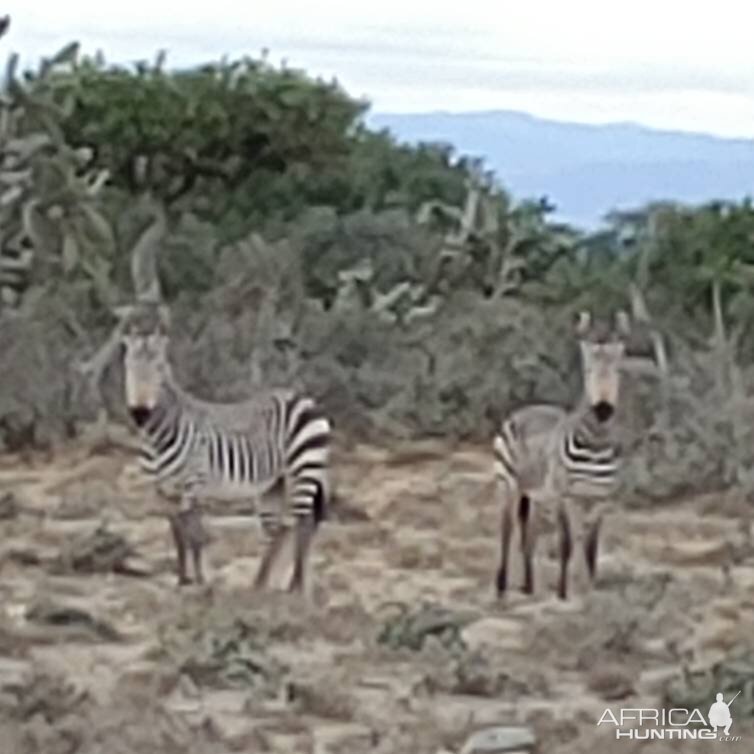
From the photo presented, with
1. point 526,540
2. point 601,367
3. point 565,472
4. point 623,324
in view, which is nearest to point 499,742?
point 526,540

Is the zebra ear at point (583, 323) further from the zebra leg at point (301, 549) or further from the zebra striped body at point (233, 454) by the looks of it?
the zebra leg at point (301, 549)

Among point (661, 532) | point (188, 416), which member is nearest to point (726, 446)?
point (661, 532)

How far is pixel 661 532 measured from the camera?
21.5ft

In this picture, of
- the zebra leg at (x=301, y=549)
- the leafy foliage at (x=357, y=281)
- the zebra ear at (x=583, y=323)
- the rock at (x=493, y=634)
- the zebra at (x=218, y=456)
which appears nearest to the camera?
the rock at (x=493, y=634)

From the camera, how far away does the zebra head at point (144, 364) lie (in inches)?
247

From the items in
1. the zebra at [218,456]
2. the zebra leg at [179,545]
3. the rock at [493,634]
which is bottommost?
the rock at [493,634]

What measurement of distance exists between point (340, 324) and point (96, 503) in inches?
39.3

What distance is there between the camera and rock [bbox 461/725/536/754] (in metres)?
5.36

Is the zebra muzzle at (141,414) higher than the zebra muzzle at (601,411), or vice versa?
the zebra muzzle at (601,411)

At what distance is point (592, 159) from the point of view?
7172 millimetres

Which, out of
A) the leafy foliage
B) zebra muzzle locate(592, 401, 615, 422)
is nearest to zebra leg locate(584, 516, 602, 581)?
zebra muzzle locate(592, 401, 615, 422)

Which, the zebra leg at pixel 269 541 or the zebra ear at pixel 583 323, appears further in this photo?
the zebra ear at pixel 583 323

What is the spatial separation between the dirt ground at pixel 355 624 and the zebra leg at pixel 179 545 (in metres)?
0.03

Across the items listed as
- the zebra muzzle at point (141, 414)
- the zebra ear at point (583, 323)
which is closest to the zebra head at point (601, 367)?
the zebra ear at point (583, 323)
